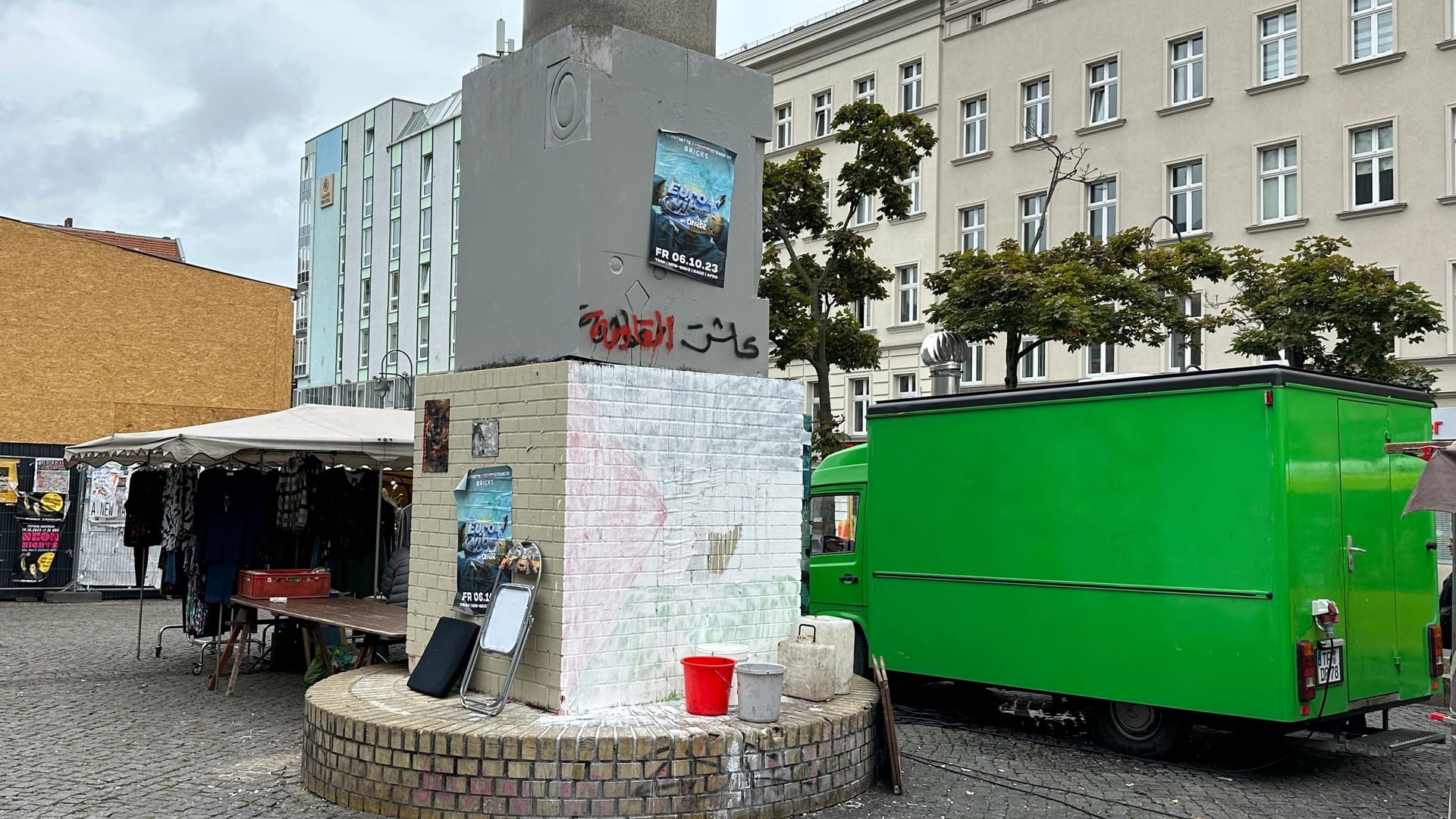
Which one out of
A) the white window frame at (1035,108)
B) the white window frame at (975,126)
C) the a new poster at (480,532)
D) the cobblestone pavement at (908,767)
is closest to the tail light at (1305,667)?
the cobblestone pavement at (908,767)

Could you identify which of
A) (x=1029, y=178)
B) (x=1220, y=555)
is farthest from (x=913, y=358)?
(x=1220, y=555)

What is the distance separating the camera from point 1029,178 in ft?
105

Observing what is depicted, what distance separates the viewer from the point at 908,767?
8078 millimetres

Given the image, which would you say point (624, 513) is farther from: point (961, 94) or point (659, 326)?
point (961, 94)

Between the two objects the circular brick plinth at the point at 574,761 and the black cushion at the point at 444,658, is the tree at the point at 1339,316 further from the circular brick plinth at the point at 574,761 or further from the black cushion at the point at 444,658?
the black cushion at the point at 444,658

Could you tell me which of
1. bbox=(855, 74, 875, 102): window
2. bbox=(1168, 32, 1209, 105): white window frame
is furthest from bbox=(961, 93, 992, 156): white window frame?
bbox=(1168, 32, 1209, 105): white window frame

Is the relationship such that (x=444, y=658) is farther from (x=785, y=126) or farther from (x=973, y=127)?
(x=785, y=126)

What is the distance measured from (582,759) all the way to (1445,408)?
22.7 metres

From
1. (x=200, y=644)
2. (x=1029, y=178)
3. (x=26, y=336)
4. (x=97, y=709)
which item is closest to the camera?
(x=97, y=709)

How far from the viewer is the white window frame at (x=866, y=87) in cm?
3700

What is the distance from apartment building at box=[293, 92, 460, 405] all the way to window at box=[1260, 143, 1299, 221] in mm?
28849

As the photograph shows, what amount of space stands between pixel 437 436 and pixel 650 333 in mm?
1572

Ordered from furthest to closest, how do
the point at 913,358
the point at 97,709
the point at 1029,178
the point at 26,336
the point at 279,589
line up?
the point at 913,358 < the point at 1029,178 < the point at 26,336 < the point at 279,589 < the point at 97,709

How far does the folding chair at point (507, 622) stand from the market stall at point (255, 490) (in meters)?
4.83
